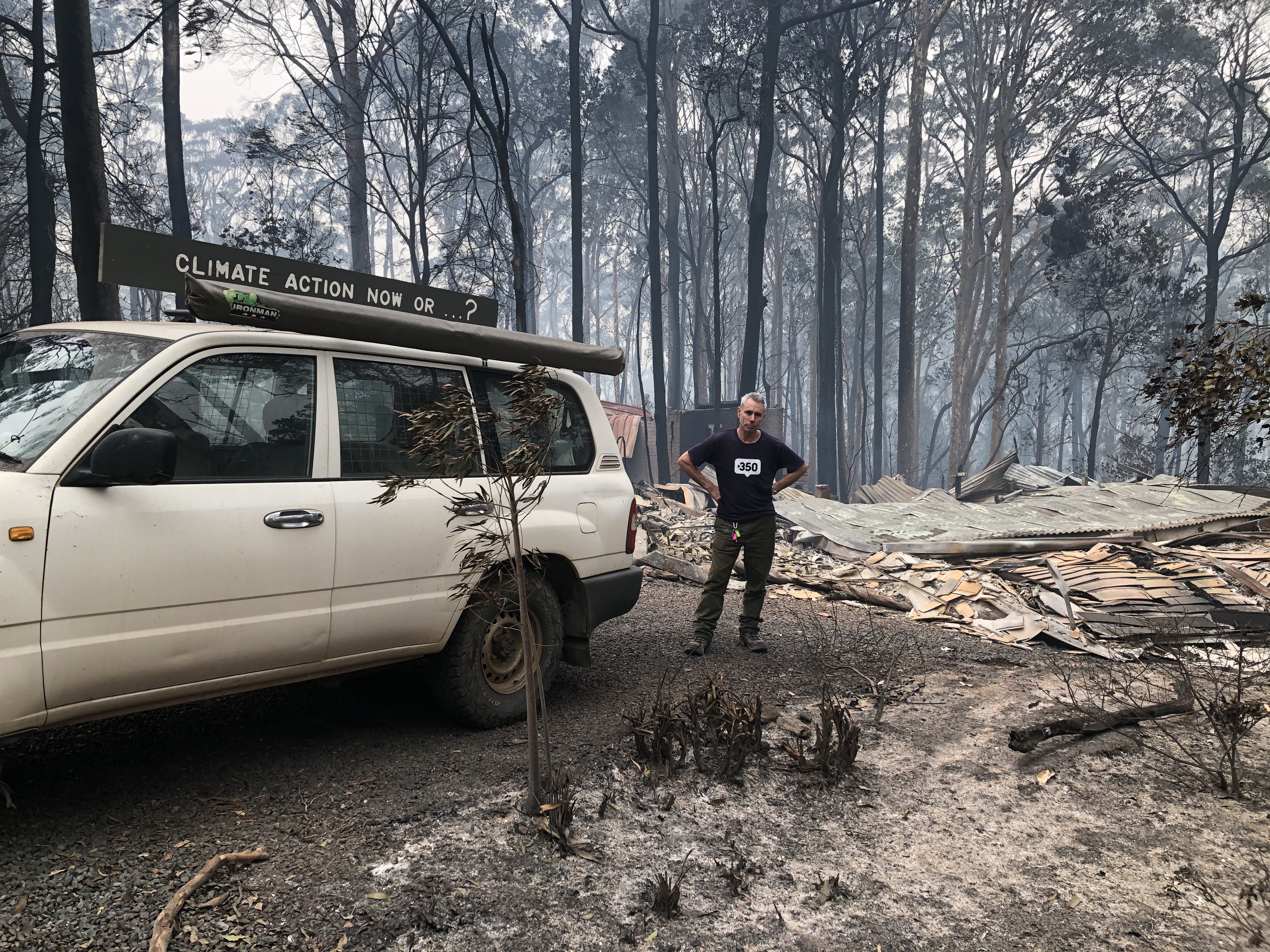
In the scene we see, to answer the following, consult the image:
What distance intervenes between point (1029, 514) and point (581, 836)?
1169 cm

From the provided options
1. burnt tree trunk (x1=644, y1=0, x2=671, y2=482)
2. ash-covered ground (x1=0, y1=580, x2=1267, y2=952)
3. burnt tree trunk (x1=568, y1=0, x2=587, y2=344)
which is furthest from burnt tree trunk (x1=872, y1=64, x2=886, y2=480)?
ash-covered ground (x1=0, y1=580, x2=1267, y2=952)

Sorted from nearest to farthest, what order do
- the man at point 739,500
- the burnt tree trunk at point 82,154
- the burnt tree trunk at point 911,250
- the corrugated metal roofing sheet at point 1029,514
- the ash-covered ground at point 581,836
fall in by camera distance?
the ash-covered ground at point 581,836, the man at point 739,500, the burnt tree trunk at point 82,154, the corrugated metal roofing sheet at point 1029,514, the burnt tree trunk at point 911,250

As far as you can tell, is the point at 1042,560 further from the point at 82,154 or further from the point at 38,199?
the point at 38,199

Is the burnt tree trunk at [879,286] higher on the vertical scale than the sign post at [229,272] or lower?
higher

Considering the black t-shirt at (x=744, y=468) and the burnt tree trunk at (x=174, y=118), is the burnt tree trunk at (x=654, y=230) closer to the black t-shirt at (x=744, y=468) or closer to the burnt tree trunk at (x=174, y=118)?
the burnt tree trunk at (x=174, y=118)

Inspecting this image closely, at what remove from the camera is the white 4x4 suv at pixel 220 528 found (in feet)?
9.78

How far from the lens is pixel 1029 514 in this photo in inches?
519

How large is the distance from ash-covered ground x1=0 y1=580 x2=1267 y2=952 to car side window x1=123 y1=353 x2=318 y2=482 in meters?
1.45

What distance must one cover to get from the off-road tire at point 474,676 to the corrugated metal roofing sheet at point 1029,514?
796 centimetres

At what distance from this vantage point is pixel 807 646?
7.13 m

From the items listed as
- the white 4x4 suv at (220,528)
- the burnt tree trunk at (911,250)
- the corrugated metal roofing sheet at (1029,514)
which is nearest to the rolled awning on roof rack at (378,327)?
the white 4x4 suv at (220,528)

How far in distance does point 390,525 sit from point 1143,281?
32082 millimetres

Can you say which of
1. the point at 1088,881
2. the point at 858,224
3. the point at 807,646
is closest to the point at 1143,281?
the point at 858,224

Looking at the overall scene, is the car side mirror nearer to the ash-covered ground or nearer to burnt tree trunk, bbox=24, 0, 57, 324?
the ash-covered ground
